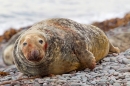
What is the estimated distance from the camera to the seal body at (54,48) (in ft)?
15.2

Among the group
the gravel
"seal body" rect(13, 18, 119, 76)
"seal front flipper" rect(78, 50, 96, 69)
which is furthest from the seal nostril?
"seal front flipper" rect(78, 50, 96, 69)

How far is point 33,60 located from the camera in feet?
15.0

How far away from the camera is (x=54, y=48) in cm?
494

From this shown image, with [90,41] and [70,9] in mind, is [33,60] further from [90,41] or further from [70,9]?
[70,9]

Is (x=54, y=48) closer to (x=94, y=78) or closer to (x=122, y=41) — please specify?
(x=94, y=78)

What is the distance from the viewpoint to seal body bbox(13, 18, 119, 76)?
15.2ft

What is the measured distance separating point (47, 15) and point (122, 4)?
25.0 ft

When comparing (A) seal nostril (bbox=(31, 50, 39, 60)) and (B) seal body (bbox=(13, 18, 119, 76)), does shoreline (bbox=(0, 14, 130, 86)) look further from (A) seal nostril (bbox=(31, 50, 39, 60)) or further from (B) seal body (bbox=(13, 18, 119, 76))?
(A) seal nostril (bbox=(31, 50, 39, 60))

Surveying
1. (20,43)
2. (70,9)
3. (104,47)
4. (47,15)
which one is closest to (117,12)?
(70,9)

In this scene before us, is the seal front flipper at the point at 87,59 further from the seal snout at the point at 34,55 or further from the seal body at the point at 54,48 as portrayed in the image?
the seal snout at the point at 34,55

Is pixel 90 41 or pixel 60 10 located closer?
→ pixel 90 41

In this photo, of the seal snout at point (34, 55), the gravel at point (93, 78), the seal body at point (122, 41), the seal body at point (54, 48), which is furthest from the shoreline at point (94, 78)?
the seal body at point (122, 41)

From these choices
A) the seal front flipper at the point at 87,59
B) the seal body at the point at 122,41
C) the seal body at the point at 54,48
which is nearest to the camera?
the seal body at the point at 54,48

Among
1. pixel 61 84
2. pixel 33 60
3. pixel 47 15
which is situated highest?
pixel 47 15
